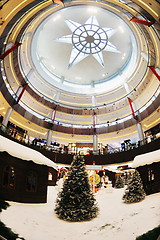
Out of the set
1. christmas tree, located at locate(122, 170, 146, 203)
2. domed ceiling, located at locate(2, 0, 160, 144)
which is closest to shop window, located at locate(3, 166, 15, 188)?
christmas tree, located at locate(122, 170, 146, 203)

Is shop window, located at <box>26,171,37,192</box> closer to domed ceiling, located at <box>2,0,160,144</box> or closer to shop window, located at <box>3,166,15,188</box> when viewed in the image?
shop window, located at <box>3,166,15,188</box>

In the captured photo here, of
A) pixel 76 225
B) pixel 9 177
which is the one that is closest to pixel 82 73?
pixel 9 177

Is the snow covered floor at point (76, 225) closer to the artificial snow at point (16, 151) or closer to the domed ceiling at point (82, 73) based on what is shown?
the artificial snow at point (16, 151)

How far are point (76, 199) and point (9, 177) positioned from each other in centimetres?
322

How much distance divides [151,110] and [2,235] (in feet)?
67.3

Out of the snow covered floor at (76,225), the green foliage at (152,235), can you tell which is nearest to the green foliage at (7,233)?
the snow covered floor at (76,225)

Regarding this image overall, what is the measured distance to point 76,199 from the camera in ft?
23.3

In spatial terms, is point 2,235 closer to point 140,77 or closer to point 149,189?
point 149,189

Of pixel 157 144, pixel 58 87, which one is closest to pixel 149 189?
pixel 157 144

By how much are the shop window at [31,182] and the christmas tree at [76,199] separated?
175 centimetres

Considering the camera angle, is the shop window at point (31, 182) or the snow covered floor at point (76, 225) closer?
the snow covered floor at point (76, 225)

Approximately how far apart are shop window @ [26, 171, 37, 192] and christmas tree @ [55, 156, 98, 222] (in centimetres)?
175

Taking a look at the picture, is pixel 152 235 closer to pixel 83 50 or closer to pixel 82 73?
pixel 83 50

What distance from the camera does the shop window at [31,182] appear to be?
841cm
